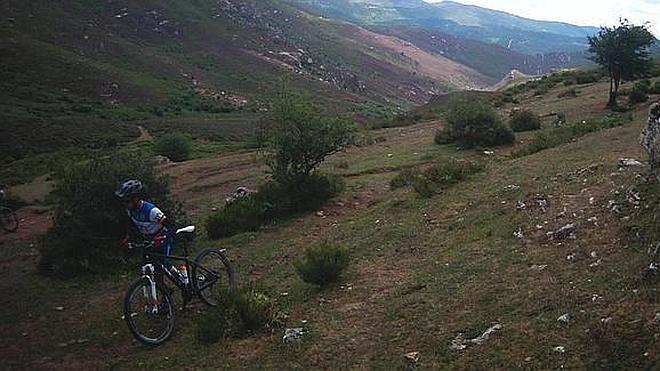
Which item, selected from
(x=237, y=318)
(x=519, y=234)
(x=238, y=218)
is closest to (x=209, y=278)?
(x=237, y=318)

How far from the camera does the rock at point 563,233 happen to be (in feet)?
30.1

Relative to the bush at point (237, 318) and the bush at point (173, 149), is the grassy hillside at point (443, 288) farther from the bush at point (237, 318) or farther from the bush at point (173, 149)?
the bush at point (173, 149)

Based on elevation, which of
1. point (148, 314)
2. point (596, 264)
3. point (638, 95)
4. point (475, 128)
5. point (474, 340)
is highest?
point (638, 95)

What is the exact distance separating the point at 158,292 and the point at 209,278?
40.7 inches

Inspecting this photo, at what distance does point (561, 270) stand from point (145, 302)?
6.10 meters

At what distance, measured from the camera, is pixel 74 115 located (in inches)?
2736

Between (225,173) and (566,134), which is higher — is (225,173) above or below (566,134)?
below

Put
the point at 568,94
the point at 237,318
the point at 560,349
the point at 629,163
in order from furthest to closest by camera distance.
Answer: the point at 568,94
the point at 629,163
the point at 237,318
the point at 560,349

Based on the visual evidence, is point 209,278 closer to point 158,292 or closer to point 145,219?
point 158,292

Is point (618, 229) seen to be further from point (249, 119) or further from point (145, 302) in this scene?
point (249, 119)

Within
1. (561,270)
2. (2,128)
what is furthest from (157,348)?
(2,128)

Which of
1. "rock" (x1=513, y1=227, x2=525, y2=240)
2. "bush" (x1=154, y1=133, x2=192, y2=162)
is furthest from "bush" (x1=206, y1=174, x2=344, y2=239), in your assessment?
"bush" (x1=154, y1=133, x2=192, y2=162)

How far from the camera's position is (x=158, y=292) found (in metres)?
9.08

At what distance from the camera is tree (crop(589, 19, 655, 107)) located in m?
27.6
